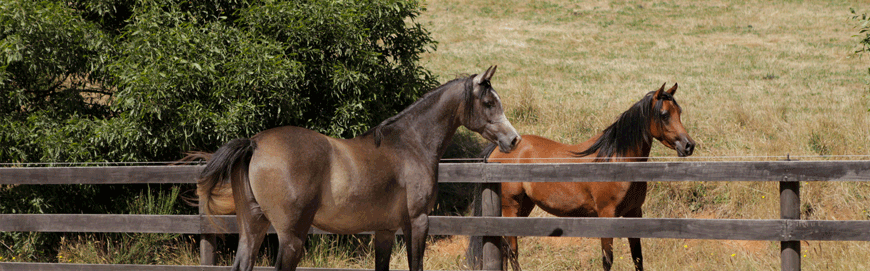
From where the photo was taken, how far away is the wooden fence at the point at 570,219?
474cm

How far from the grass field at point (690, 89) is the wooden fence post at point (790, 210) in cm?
81

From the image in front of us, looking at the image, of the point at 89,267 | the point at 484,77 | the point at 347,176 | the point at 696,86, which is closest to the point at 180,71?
the point at 89,267

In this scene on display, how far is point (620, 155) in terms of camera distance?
6594 millimetres

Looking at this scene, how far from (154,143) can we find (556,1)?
3407 centimetres

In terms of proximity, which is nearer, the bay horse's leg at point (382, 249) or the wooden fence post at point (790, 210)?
the bay horse's leg at point (382, 249)

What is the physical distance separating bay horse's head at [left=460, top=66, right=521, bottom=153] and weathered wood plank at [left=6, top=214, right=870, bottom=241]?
1.01m

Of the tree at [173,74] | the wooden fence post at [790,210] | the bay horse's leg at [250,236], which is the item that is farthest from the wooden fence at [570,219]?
the tree at [173,74]

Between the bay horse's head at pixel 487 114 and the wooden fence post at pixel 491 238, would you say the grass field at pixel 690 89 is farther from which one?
the bay horse's head at pixel 487 114

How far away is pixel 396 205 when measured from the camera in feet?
14.1

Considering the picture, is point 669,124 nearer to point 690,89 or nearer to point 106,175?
point 106,175

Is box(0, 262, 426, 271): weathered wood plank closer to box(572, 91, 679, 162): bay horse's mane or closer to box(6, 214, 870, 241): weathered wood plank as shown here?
box(6, 214, 870, 241): weathered wood plank

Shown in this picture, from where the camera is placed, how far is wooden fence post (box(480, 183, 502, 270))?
554cm

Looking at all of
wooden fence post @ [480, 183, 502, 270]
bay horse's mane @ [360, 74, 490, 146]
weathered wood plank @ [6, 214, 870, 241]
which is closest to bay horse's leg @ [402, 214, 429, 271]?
bay horse's mane @ [360, 74, 490, 146]

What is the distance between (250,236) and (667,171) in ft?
10.2
